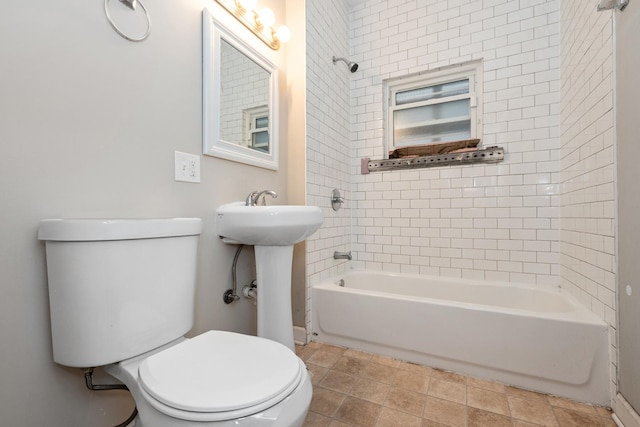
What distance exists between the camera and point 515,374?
1.43 meters

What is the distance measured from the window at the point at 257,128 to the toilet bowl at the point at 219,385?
114 centimetres

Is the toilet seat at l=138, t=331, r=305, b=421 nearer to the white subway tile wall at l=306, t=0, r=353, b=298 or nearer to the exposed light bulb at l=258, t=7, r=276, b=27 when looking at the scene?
the white subway tile wall at l=306, t=0, r=353, b=298

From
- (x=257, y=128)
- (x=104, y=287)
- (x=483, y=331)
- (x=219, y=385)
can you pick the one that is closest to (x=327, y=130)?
(x=257, y=128)

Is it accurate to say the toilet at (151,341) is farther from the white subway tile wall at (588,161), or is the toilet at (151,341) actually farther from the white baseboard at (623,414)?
the white subway tile wall at (588,161)

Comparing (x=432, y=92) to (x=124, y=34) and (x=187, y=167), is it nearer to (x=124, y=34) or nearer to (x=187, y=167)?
(x=187, y=167)

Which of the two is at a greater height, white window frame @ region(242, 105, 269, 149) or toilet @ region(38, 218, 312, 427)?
white window frame @ region(242, 105, 269, 149)

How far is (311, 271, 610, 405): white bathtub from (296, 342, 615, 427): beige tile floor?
0.08m

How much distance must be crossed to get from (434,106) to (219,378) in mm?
2369

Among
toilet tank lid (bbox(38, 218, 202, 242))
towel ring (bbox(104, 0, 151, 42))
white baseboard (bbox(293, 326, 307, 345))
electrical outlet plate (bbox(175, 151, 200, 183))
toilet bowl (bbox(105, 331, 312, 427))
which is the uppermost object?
towel ring (bbox(104, 0, 151, 42))

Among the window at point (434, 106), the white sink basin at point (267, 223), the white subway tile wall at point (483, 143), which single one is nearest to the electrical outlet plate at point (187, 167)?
the white sink basin at point (267, 223)

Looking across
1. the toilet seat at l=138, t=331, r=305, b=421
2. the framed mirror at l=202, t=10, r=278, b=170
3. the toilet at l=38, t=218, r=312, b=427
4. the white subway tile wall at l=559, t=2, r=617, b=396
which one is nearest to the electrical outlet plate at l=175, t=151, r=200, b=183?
the framed mirror at l=202, t=10, r=278, b=170

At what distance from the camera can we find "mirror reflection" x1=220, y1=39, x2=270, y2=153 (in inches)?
58.6

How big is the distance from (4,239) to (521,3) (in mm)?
2918

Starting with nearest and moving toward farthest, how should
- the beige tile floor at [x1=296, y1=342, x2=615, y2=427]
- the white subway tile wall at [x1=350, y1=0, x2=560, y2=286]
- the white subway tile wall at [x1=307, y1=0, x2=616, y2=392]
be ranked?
the beige tile floor at [x1=296, y1=342, x2=615, y2=427] < the white subway tile wall at [x1=307, y1=0, x2=616, y2=392] < the white subway tile wall at [x1=350, y1=0, x2=560, y2=286]
